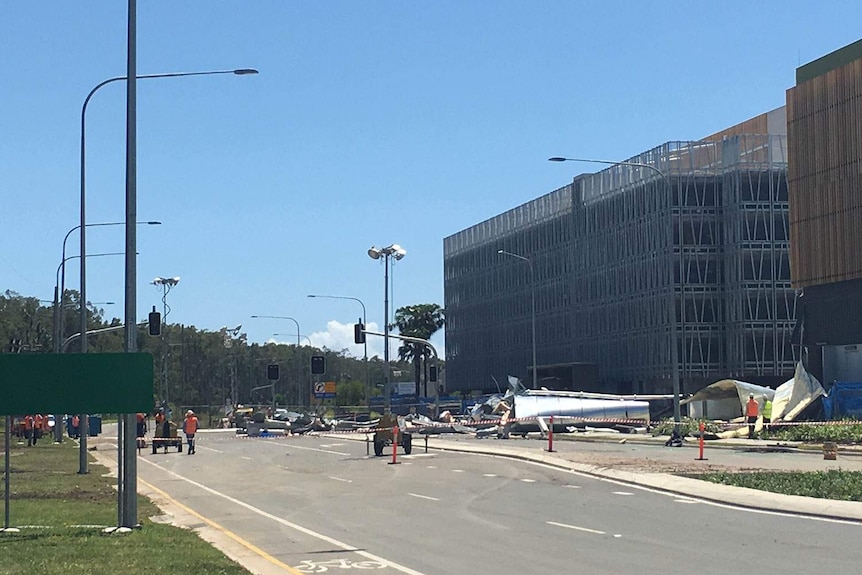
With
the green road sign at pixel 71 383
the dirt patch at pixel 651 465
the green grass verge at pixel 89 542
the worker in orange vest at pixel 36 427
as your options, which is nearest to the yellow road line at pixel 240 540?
the green grass verge at pixel 89 542

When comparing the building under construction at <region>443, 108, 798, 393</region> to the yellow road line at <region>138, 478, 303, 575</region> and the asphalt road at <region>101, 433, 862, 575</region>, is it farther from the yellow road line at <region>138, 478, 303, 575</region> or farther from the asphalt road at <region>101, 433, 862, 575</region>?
the yellow road line at <region>138, 478, 303, 575</region>

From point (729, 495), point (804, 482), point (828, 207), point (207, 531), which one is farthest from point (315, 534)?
point (828, 207)

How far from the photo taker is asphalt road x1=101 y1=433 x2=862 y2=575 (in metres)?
15.0

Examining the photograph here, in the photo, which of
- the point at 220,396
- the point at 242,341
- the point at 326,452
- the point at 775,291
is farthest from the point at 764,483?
the point at 242,341

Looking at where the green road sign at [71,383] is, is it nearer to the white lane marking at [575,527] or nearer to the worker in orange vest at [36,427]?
the white lane marking at [575,527]

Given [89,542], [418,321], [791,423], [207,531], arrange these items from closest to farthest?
[89,542], [207,531], [791,423], [418,321]

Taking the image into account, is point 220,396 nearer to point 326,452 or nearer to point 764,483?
point 326,452

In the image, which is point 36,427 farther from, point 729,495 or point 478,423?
point 729,495

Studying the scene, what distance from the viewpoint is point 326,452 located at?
48.0 meters

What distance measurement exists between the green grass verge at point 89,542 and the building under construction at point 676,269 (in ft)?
188

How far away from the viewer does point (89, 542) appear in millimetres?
16625

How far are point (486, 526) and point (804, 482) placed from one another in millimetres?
8380

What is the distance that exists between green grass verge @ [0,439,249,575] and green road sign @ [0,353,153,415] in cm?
189

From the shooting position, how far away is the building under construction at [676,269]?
289ft
